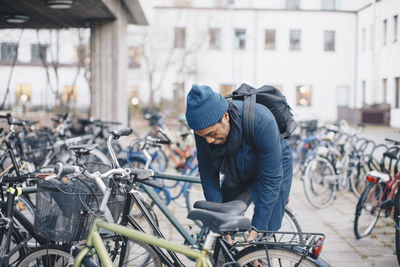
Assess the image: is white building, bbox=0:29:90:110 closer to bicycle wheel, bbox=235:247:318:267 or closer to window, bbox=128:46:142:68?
bicycle wheel, bbox=235:247:318:267

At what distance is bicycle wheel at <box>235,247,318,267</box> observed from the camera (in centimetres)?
257

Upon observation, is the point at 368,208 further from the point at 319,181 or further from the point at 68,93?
the point at 68,93

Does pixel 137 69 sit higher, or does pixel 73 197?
pixel 137 69

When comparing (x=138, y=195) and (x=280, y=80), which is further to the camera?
(x=280, y=80)

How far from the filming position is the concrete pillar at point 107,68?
33.7 feet

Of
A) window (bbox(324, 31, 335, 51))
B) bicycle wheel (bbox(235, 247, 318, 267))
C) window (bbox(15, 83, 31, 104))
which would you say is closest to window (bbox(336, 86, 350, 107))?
window (bbox(324, 31, 335, 51))

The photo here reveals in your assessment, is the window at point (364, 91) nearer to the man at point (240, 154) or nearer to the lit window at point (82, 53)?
the lit window at point (82, 53)

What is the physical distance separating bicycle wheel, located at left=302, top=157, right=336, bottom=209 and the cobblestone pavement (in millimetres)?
147

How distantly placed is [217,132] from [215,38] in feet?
103

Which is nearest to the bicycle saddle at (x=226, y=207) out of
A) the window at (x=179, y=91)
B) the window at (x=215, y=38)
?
the window at (x=179, y=91)

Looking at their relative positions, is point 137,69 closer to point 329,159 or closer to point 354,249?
point 329,159

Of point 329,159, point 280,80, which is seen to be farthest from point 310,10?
point 329,159

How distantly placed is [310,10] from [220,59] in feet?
24.0

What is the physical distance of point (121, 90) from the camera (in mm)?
10703
